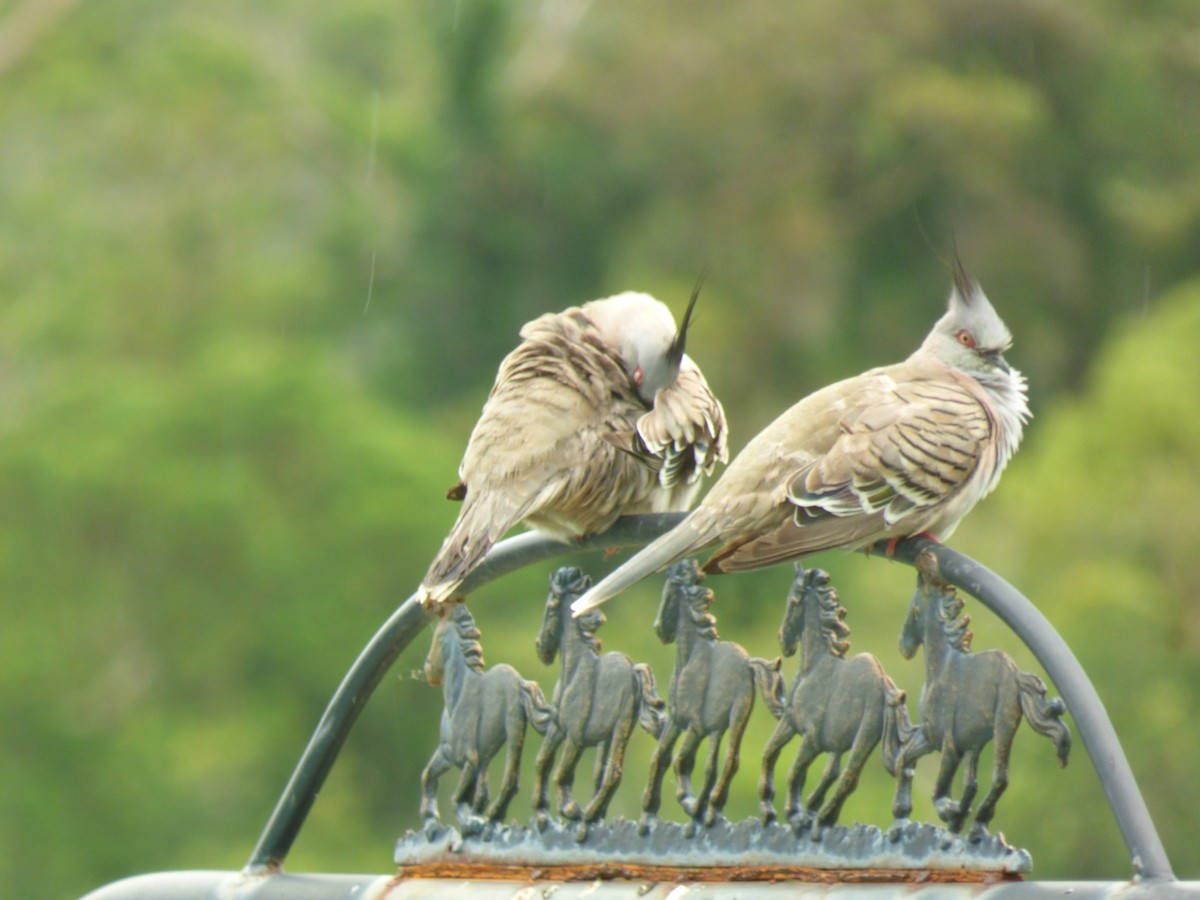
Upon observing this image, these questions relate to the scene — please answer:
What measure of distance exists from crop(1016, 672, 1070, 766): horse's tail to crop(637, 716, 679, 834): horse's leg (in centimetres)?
49

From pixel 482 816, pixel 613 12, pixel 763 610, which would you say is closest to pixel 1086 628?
pixel 763 610

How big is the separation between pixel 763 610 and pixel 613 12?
6.90 m

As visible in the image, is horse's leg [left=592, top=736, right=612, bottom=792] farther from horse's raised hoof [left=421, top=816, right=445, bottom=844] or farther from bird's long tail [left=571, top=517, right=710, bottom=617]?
bird's long tail [left=571, top=517, right=710, bottom=617]

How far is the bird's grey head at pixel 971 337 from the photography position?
4.01m

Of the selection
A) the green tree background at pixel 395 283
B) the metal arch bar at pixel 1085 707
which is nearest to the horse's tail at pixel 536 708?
the metal arch bar at pixel 1085 707

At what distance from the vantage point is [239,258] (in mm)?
20578

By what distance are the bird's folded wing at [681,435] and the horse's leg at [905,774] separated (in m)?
1.54

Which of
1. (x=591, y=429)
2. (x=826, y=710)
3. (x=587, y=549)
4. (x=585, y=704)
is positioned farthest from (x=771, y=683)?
(x=591, y=429)

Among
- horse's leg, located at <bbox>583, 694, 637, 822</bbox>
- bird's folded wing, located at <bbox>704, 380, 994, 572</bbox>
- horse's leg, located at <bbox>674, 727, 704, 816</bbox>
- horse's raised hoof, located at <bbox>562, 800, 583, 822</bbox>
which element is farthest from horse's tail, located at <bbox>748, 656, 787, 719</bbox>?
bird's folded wing, located at <bbox>704, 380, 994, 572</bbox>

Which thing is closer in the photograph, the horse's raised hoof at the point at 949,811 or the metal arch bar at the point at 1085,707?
the metal arch bar at the point at 1085,707

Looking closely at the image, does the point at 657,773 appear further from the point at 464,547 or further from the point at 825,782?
the point at 464,547

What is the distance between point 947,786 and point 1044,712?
0.17 metres

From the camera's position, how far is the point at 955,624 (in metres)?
2.37

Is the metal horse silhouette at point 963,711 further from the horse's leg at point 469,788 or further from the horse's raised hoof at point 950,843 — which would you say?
the horse's leg at point 469,788
